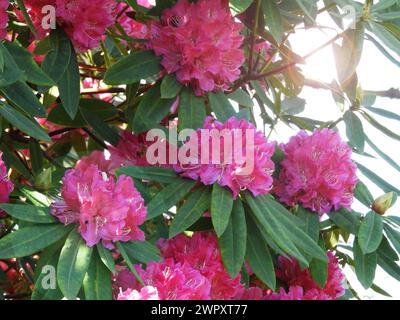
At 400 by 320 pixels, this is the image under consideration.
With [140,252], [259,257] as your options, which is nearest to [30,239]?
[140,252]

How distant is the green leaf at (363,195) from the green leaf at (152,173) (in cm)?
45

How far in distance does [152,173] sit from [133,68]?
25 centimetres

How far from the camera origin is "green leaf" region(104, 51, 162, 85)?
5.03 ft

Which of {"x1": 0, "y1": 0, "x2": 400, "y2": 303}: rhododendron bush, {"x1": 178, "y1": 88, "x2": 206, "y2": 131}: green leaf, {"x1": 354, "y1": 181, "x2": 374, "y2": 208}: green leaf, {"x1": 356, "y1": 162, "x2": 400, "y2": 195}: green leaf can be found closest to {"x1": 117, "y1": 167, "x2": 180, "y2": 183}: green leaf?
{"x1": 0, "y1": 0, "x2": 400, "y2": 303}: rhododendron bush

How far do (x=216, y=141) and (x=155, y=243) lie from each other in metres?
0.26

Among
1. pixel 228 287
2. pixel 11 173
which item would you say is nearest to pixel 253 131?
pixel 228 287

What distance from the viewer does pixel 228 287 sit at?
4.84 ft

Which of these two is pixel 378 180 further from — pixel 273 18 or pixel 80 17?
pixel 80 17

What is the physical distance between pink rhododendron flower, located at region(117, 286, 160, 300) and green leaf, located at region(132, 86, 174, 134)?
408 millimetres

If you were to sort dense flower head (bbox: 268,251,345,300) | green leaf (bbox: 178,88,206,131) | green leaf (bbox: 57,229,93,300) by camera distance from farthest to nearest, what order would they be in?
dense flower head (bbox: 268,251,345,300)
green leaf (bbox: 178,88,206,131)
green leaf (bbox: 57,229,93,300)

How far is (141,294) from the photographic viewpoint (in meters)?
1.25

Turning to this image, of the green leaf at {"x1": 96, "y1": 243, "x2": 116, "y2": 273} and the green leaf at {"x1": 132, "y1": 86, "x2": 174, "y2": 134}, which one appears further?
the green leaf at {"x1": 132, "y1": 86, "x2": 174, "y2": 134}

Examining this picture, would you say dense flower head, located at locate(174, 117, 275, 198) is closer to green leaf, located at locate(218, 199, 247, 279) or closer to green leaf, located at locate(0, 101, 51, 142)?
green leaf, located at locate(218, 199, 247, 279)
